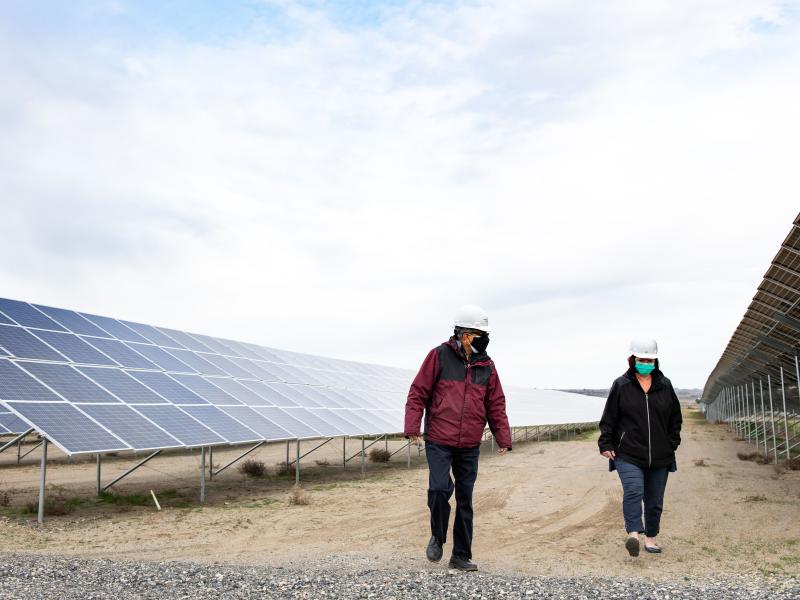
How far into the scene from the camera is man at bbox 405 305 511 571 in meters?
6.18

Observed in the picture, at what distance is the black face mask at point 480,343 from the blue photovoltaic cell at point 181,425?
21.5ft

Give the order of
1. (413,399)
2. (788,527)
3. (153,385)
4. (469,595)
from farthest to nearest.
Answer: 1. (153,385)
2. (788,527)
3. (413,399)
4. (469,595)

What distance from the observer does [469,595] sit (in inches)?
205

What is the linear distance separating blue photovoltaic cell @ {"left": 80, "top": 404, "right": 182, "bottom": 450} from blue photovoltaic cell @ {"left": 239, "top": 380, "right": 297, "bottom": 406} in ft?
15.5

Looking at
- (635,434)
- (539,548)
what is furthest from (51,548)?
(635,434)

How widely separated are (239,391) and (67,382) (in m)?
4.67

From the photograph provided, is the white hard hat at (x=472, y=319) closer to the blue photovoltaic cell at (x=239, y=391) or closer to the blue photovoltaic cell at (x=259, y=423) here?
the blue photovoltaic cell at (x=259, y=423)

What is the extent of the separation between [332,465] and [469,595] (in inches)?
622

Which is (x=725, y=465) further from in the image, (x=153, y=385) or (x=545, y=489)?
(x=153, y=385)

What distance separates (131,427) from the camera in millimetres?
10883

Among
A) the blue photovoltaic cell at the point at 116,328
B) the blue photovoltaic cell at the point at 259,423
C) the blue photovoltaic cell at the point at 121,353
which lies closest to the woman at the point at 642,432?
the blue photovoltaic cell at the point at 259,423

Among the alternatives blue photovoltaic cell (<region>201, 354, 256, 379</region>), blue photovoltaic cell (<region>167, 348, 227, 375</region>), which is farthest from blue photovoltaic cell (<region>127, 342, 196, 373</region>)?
blue photovoltaic cell (<region>201, 354, 256, 379</region>)

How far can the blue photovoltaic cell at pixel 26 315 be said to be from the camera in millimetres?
13594

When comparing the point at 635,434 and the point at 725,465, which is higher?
the point at 635,434
